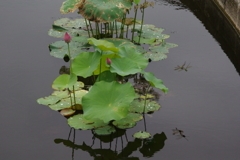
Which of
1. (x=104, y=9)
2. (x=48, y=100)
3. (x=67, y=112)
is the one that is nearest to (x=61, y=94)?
(x=48, y=100)

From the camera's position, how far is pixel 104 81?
93.3 inches

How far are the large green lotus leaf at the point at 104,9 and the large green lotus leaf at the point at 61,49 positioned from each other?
1.29 feet

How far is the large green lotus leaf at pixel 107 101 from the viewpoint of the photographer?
2238 millimetres

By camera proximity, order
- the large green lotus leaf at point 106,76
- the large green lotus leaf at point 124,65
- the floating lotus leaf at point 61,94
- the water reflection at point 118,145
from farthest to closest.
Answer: the floating lotus leaf at point 61,94
the large green lotus leaf at point 106,76
the large green lotus leaf at point 124,65
the water reflection at point 118,145

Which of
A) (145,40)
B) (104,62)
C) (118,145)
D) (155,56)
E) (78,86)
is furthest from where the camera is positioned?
(145,40)

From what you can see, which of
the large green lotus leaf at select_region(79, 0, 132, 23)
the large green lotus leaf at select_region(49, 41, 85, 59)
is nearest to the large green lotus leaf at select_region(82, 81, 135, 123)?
the large green lotus leaf at select_region(79, 0, 132, 23)

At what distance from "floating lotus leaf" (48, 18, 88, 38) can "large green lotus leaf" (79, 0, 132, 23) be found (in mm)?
533

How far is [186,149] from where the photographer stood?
2.28 meters

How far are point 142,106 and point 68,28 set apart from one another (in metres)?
1.59

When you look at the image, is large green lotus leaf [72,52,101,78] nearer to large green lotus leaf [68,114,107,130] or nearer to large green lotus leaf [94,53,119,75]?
large green lotus leaf [94,53,119,75]

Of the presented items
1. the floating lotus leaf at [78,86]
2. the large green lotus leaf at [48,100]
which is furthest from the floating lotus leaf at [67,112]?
the floating lotus leaf at [78,86]

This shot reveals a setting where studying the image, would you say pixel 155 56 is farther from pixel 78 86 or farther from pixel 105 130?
pixel 105 130

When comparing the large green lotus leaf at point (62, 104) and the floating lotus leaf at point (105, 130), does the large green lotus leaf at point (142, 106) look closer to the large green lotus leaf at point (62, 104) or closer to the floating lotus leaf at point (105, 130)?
the floating lotus leaf at point (105, 130)

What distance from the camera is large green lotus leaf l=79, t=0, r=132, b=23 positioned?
3.11m
